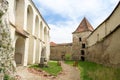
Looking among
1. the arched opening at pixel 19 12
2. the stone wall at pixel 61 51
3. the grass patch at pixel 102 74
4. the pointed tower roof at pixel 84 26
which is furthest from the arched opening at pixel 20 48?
the stone wall at pixel 61 51

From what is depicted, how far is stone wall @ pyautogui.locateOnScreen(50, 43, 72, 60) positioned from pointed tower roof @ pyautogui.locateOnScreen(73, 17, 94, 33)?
4885 mm

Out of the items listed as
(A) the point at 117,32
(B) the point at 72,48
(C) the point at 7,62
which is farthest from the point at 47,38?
(C) the point at 7,62

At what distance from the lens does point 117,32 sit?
578 inches

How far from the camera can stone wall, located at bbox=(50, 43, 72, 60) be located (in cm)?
4667

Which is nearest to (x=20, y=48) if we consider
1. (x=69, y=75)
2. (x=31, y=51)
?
(x=31, y=51)

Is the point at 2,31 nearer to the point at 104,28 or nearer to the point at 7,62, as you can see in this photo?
the point at 7,62

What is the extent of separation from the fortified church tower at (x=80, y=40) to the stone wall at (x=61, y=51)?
185 cm

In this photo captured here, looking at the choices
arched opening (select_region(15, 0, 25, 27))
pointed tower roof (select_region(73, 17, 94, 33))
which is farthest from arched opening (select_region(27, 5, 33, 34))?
pointed tower roof (select_region(73, 17, 94, 33))

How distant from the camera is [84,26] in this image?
45.7 m

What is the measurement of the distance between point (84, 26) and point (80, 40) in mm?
4173

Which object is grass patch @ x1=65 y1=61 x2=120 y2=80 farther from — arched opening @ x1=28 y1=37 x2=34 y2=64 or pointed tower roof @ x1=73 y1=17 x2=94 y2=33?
pointed tower roof @ x1=73 y1=17 x2=94 y2=33

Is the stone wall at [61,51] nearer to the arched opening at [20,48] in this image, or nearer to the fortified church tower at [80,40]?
the fortified church tower at [80,40]

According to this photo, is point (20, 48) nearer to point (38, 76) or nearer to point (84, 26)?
point (38, 76)

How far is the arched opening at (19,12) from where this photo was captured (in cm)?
1865
